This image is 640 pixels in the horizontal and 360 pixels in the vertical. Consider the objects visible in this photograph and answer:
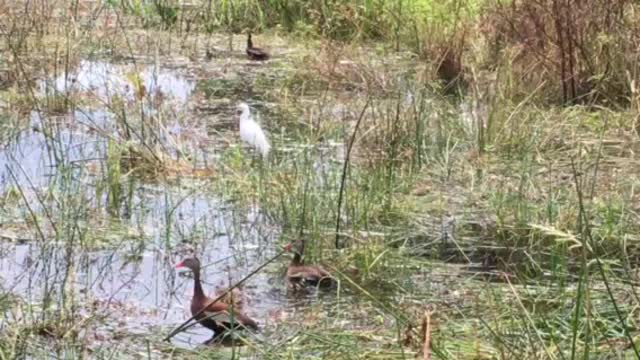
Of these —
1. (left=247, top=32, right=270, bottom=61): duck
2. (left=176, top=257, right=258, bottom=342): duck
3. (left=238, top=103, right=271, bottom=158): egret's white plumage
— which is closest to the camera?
(left=176, top=257, right=258, bottom=342): duck

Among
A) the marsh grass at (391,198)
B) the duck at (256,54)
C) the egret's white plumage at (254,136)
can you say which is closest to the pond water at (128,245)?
the marsh grass at (391,198)

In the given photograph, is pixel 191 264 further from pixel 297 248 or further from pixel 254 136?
pixel 254 136

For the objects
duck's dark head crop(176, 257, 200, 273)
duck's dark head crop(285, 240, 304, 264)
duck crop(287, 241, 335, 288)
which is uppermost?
duck's dark head crop(176, 257, 200, 273)

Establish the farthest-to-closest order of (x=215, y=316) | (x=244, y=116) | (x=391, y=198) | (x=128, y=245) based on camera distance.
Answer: (x=244, y=116) < (x=391, y=198) < (x=128, y=245) < (x=215, y=316)

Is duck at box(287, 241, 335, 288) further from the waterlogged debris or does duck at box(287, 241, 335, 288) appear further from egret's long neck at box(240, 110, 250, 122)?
the waterlogged debris

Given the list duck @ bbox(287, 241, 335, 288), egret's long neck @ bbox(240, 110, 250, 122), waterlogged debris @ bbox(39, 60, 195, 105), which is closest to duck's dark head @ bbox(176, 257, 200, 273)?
duck @ bbox(287, 241, 335, 288)

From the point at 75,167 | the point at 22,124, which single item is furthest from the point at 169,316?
the point at 22,124

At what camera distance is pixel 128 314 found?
400cm

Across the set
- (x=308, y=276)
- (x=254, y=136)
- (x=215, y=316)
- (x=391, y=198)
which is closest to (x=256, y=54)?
(x=254, y=136)

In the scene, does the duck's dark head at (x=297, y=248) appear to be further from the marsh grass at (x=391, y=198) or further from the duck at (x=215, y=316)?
the duck at (x=215, y=316)

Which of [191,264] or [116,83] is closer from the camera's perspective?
[191,264]

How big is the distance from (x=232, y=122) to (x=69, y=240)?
2805mm

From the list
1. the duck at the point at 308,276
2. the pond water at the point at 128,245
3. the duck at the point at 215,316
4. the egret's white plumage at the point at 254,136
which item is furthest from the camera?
the egret's white plumage at the point at 254,136

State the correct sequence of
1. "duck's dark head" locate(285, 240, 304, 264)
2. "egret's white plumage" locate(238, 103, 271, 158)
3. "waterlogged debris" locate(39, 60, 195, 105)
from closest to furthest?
"duck's dark head" locate(285, 240, 304, 264)
"egret's white plumage" locate(238, 103, 271, 158)
"waterlogged debris" locate(39, 60, 195, 105)
